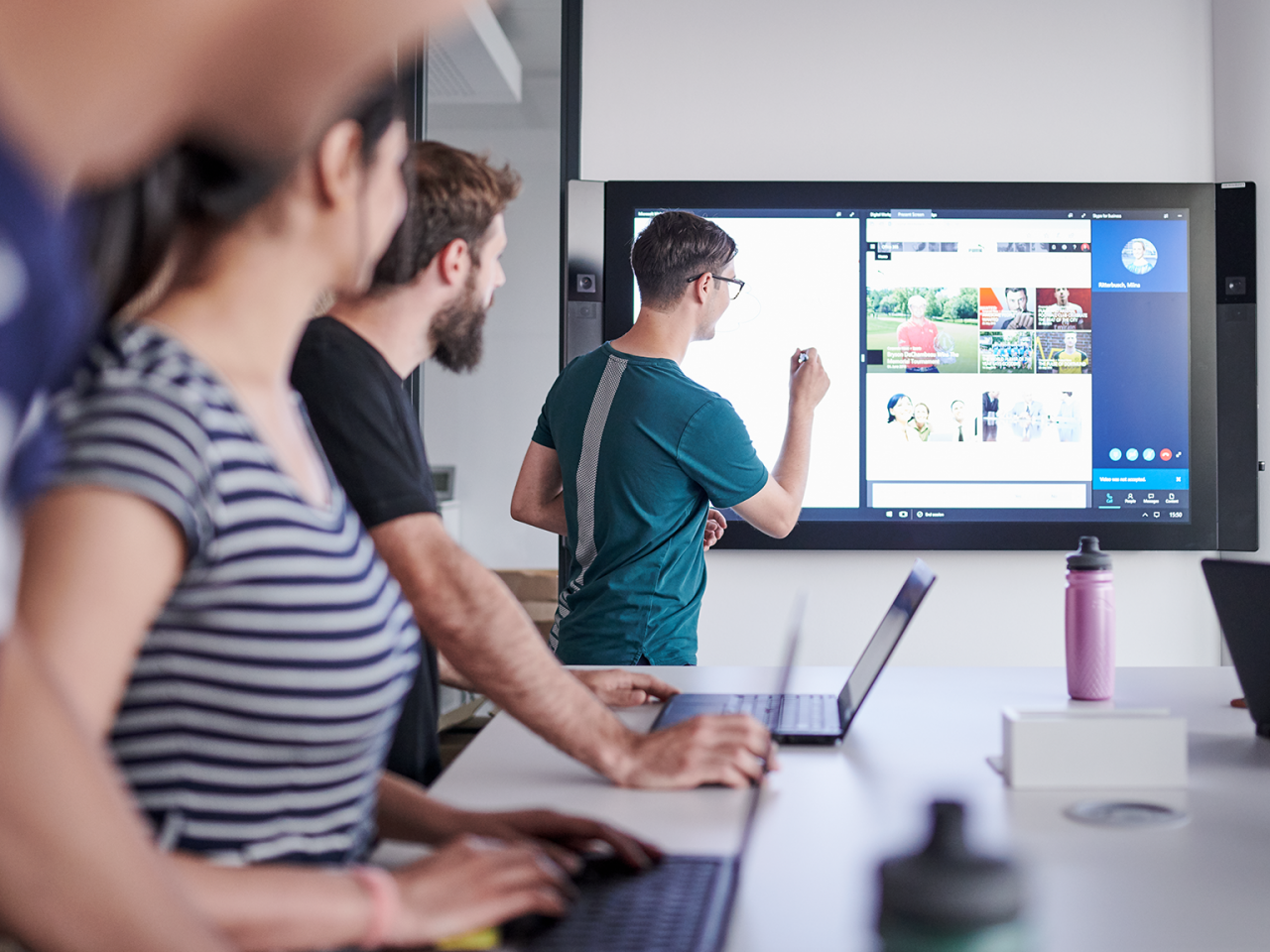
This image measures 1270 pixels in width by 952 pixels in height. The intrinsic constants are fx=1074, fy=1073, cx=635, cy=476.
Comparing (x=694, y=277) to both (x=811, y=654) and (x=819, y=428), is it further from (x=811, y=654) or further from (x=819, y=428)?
(x=811, y=654)

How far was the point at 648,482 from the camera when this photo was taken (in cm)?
214

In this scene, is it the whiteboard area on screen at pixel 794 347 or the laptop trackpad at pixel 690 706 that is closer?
the laptop trackpad at pixel 690 706

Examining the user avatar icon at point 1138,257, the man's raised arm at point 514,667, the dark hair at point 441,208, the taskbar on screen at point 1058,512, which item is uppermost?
the user avatar icon at point 1138,257

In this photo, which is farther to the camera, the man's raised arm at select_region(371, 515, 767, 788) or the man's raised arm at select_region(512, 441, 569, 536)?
the man's raised arm at select_region(512, 441, 569, 536)

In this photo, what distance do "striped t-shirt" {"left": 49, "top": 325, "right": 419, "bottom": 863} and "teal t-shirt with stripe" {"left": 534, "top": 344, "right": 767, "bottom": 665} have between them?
132cm

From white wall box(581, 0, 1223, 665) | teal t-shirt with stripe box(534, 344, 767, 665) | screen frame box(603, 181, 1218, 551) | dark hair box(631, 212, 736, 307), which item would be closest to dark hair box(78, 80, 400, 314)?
teal t-shirt with stripe box(534, 344, 767, 665)

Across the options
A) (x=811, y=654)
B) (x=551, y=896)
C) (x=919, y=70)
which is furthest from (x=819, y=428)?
(x=551, y=896)

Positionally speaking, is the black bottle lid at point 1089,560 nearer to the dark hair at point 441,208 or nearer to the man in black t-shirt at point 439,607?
the man in black t-shirt at point 439,607

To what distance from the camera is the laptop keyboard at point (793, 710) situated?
1.44 meters

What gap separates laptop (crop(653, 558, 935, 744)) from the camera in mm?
1353

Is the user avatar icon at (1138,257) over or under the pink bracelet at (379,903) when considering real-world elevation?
over

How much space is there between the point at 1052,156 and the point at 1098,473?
91 cm

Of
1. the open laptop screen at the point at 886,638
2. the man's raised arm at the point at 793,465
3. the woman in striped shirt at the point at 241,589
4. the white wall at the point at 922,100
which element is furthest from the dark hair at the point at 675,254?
the woman in striped shirt at the point at 241,589

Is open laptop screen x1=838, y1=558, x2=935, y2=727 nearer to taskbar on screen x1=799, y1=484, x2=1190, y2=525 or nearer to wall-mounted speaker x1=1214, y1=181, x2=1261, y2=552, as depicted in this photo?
taskbar on screen x1=799, y1=484, x2=1190, y2=525
